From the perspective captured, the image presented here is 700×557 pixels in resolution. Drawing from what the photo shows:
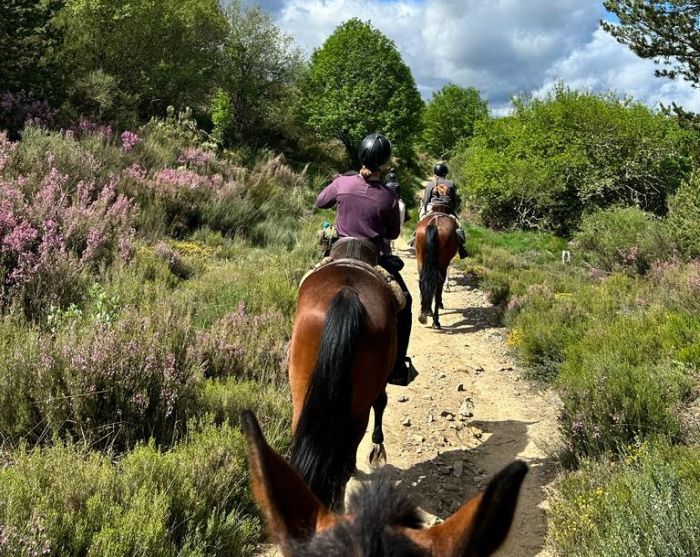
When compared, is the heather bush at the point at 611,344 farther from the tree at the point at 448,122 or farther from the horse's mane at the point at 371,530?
the tree at the point at 448,122

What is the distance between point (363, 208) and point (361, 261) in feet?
1.69

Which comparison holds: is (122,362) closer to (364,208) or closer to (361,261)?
(361,261)

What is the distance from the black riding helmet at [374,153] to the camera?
420 centimetres

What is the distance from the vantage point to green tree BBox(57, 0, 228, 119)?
12555 millimetres

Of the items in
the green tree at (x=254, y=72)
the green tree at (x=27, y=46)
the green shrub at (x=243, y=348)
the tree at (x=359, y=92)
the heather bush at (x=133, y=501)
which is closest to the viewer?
the heather bush at (x=133, y=501)

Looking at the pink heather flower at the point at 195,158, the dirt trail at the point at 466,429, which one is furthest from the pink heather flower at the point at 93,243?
the pink heather flower at the point at 195,158

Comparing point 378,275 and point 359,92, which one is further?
point 359,92

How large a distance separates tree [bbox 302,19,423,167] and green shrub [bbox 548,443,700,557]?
29.3 meters

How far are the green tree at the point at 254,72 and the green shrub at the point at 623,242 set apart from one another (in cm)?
1657

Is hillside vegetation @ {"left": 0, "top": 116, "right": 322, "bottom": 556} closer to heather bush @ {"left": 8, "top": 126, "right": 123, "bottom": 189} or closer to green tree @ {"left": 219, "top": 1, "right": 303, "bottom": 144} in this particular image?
heather bush @ {"left": 8, "top": 126, "right": 123, "bottom": 189}

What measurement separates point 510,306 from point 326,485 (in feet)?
22.1

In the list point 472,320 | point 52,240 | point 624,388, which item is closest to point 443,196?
point 472,320

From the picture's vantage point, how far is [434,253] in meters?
8.21

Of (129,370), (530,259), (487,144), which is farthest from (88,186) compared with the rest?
(487,144)
